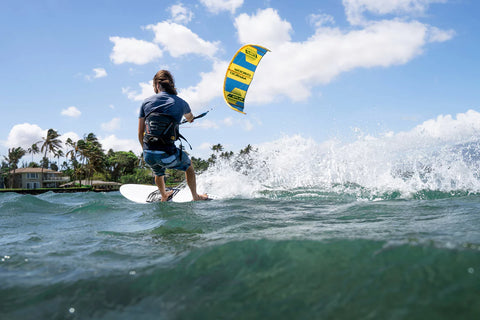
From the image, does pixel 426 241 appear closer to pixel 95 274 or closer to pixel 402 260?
pixel 402 260

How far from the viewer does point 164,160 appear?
486 centimetres

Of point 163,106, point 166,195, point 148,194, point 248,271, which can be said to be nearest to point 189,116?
point 163,106

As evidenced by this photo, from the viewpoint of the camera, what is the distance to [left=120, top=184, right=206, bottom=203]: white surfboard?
19.2 feet

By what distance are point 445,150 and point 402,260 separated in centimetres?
593

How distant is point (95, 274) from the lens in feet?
5.47

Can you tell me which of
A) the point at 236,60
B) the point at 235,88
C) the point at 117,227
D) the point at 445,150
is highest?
the point at 236,60

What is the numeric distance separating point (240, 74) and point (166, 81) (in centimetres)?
239

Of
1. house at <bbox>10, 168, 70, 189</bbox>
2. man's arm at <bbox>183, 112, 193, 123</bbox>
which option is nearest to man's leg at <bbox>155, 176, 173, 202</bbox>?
man's arm at <bbox>183, 112, 193, 123</bbox>

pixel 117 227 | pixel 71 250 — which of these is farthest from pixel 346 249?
pixel 117 227

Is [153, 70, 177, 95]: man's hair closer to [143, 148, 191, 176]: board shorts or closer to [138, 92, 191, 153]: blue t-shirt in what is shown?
[138, 92, 191, 153]: blue t-shirt

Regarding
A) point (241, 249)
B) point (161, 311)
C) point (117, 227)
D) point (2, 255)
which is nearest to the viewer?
point (161, 311)

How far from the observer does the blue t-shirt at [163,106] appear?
15.3 ft

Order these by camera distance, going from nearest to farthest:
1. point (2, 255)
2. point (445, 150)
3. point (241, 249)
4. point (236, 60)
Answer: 1. point (241, 249)
2. point (2, 255)
3. point (445, 150)
4. point (236, 60)

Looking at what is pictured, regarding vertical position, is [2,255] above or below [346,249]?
below
